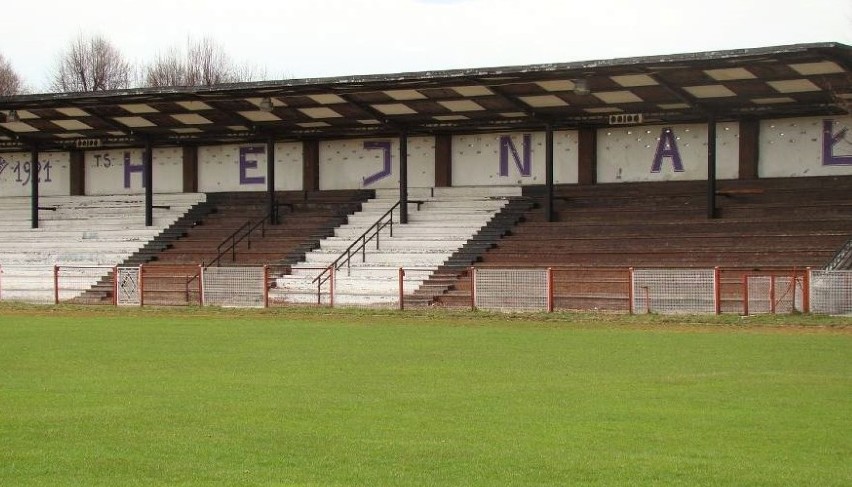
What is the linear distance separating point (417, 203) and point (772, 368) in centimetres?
2433

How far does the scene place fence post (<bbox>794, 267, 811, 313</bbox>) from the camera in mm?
26328

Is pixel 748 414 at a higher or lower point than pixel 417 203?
lower

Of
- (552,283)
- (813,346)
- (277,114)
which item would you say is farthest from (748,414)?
(277,114)

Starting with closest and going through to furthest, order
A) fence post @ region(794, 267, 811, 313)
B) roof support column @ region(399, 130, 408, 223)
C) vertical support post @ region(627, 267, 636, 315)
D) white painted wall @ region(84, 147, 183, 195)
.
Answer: fence post @ region(794, 267, 811, 313) → vertical support post @ region(627, 267, 636, 315) → roof support column @ region(399, 130, 408, 223) → white painted wall @ region(84, 147, 183, 195)

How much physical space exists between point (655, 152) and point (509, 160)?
475cm

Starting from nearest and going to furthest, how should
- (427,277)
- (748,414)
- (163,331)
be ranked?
(748,414) < (163,331) < (427,277)

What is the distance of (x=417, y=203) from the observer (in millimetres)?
40000

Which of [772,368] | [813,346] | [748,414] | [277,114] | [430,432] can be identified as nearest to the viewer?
[430,432]

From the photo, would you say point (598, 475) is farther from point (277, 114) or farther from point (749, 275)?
point (277, 114)

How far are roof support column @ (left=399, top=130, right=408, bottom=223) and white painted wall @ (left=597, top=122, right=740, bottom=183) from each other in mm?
5646

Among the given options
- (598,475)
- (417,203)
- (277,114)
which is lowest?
(598,475)

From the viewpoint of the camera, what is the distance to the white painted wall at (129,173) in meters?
46.1

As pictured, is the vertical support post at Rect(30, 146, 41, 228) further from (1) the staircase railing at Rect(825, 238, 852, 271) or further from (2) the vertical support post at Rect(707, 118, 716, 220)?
(1) the staircase railing at Rect(825, 238, 852, 271)

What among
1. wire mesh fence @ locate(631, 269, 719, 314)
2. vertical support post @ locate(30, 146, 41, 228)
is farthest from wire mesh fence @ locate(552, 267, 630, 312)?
vertical support post @ locate(30, 146, 41, 228)
